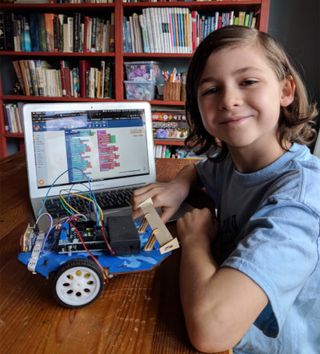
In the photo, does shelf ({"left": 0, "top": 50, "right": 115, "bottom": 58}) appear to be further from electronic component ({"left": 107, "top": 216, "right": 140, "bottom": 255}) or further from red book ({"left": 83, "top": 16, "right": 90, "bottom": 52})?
electronic component ({"left": 107, "top": 216, "right": 140, "bottom": 255})

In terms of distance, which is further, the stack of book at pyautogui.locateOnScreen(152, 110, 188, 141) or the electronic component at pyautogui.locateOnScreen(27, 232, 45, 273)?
the stack of book at pyautogui.locateOnScreen(152, 110, 188, 141)

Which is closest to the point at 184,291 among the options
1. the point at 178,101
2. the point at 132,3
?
the point at 178,101

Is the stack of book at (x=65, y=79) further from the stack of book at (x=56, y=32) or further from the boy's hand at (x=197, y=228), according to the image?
the boy's hand at (x=197, y=228)

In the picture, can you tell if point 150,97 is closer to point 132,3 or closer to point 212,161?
point 132,3

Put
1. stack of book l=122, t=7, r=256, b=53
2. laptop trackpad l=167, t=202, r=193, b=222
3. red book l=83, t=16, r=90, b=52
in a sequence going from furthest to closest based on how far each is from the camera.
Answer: red book l=83, t=16, r=90, b=52, stack of book l=122, t=7, r=256, b=53, laptop trackpad l=167, t=202, r=193, b=222

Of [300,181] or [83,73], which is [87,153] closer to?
[300,181]

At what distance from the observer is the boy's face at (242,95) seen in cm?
59

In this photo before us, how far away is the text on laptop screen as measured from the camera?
0.84 metres

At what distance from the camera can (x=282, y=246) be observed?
0.42 metres

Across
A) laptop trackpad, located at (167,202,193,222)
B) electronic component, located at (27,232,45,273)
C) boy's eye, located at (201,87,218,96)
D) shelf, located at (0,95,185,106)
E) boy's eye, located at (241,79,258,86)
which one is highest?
boy's eye, located at (241,79,258,86)

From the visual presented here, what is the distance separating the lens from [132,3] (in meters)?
1.92

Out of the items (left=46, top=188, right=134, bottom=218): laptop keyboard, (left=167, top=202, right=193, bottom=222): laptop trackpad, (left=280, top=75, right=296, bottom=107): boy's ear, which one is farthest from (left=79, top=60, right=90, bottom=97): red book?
(left=280, top=75, right=296, bottom=107): boy's ear

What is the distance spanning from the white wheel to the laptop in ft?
1.05

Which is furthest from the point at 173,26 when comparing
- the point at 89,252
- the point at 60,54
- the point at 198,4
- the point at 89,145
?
the point at 89,252
